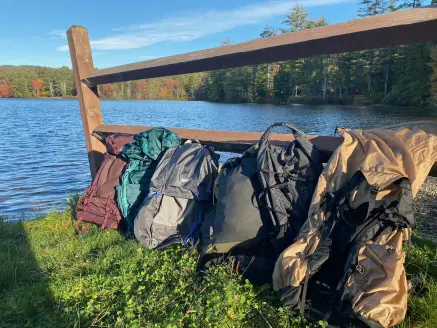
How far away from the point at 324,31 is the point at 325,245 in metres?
1.46

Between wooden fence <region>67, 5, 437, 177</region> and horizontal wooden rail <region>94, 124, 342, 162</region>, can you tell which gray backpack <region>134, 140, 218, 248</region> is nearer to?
horizontal wooden rail <region>94, 124, 342, 162</region>

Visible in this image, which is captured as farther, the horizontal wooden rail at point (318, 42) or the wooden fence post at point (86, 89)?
the wooden fence post at point (86, 89)

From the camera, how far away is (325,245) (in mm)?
1971

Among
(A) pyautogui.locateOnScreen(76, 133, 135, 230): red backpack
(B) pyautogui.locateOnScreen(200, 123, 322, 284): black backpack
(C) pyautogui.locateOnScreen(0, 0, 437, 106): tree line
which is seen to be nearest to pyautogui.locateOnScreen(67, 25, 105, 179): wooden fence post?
(A) pyautogui.locateOnScreen(76, 133, 135, 230): red backpack

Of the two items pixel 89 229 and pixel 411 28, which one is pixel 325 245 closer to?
pixel 411 28

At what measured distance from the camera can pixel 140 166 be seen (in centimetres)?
350

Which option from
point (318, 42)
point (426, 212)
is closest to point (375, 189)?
point (318, 42)

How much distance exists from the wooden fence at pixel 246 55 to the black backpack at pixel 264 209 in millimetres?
308

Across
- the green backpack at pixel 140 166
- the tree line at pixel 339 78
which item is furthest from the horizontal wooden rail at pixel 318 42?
the tree line at pixel 339 78

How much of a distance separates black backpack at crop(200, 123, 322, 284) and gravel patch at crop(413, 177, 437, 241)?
1.51m

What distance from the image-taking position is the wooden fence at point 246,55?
197 centimetres

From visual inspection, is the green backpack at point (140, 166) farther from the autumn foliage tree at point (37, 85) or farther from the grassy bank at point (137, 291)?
the autumn foliage tree at point (37, 85)

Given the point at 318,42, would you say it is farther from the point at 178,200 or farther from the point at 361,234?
the point at 178,200

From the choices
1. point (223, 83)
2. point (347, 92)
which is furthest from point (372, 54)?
point (223, 83)
